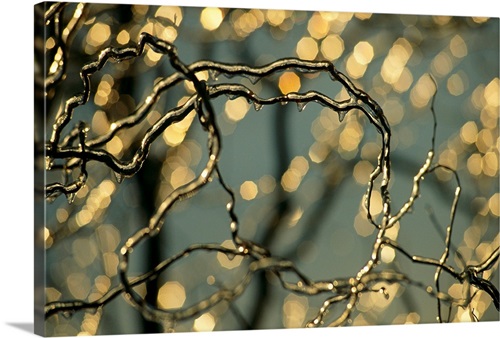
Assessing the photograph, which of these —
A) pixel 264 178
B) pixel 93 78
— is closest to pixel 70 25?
pixel 93 78

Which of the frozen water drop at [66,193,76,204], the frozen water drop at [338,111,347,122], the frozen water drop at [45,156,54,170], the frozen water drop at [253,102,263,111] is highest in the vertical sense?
the frozen water drop at [253,102,263,111]

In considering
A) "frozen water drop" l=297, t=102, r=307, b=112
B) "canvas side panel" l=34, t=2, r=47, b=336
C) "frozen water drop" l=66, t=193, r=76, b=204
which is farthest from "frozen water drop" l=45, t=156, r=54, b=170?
"frozen water drop" l=297, t=102, r=307, b=112

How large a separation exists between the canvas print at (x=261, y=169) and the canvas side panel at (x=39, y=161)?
0.01 m

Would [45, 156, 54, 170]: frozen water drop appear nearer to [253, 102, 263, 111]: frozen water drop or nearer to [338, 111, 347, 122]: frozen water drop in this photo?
[253, 102, 263, 111]: frozen water drop

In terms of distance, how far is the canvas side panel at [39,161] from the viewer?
4.48 metres

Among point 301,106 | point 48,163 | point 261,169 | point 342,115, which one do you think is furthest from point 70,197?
point 342,115

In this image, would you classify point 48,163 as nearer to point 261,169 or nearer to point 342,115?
point 261,169

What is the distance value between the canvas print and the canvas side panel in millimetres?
10

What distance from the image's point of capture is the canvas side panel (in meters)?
4.48

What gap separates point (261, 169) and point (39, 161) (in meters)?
0.91

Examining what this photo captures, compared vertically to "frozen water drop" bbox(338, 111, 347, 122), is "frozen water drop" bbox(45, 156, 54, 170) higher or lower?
lower

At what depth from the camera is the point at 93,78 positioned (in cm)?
453

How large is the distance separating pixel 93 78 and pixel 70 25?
22cm

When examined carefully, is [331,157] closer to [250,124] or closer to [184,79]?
[250,124]
